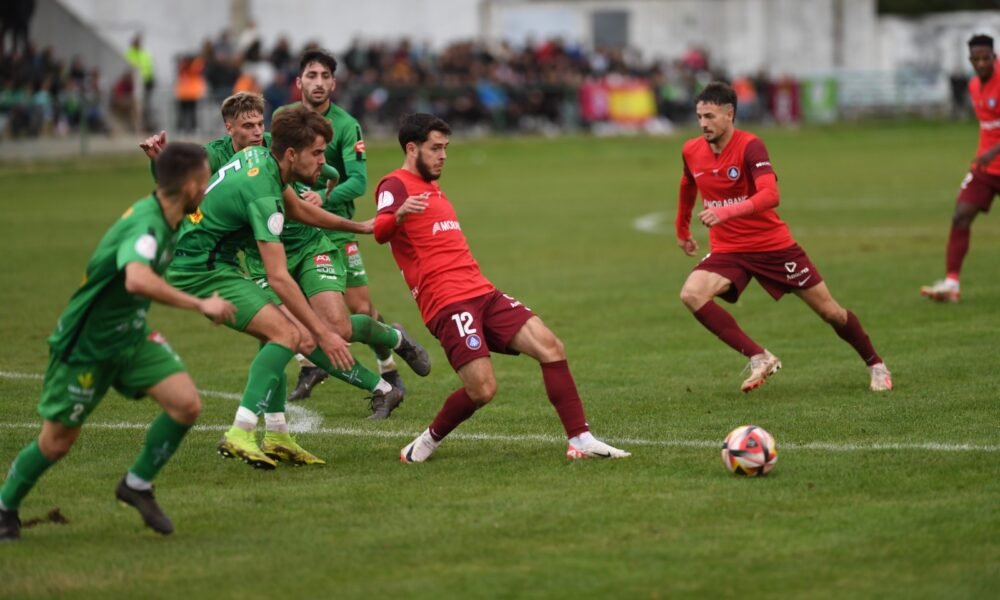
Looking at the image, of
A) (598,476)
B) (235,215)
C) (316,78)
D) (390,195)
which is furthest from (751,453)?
(316,78)

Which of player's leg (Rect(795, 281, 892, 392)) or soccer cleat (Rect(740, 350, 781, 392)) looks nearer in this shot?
soccer cleat (Rect(740, 350, 781, 392))

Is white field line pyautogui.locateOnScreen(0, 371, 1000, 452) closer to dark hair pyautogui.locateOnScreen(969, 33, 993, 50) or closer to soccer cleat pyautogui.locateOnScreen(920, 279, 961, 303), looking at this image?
soccer cleat pyautogui.locateOnScreen(920, 279, 961, 303)

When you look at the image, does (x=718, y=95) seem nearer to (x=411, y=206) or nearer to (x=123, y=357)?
(x=411, y=206)

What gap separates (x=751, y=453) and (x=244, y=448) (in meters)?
2.76

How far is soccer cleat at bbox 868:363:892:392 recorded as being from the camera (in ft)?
34.2

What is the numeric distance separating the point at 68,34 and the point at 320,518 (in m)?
36.6

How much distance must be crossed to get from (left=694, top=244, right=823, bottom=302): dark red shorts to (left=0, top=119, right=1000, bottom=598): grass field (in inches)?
29.5

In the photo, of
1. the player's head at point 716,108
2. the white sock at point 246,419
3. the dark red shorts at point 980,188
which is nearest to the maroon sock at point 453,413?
the white sock at point 246,419

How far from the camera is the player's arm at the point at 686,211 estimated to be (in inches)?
437

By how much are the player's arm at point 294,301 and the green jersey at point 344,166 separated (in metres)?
2.39

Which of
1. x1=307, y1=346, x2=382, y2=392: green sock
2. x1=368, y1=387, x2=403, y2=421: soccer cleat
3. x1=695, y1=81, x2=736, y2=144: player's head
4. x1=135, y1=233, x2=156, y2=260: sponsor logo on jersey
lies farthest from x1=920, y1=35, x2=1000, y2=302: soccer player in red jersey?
x1=135, y1=233, x2=156, y2=260: sponsor logo on jersey

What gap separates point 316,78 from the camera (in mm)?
10688

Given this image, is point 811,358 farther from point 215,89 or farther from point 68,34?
point 68,34

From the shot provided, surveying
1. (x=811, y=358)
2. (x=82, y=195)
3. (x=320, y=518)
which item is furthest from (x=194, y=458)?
(x=82, y=195)
